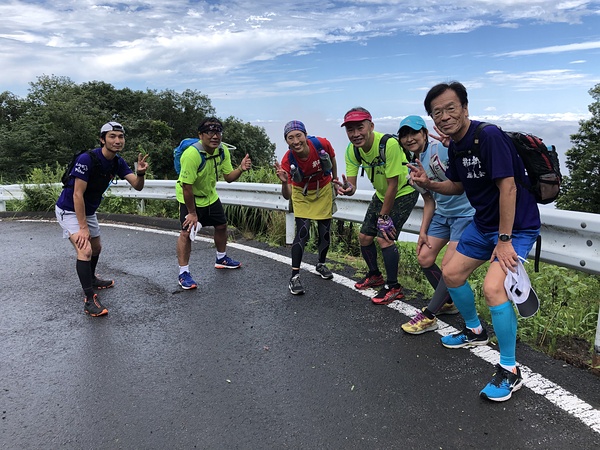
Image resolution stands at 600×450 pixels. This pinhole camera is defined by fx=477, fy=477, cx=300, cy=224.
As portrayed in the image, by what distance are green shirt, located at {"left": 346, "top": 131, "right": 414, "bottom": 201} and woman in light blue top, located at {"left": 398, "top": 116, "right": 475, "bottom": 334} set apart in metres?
0.32

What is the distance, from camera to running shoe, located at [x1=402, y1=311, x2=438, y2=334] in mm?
3854

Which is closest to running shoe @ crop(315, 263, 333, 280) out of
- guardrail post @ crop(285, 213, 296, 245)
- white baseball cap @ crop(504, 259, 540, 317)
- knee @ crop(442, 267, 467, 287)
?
guardrail post @ crop(285, 213, 296, 245)

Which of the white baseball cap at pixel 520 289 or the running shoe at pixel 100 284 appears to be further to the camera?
the running shoe at pixel 100 284

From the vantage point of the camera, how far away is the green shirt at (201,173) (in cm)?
515

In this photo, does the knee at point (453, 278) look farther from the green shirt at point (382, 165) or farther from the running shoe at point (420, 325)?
the green shirt at point (382, 165)

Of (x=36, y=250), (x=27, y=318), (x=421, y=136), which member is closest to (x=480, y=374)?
(x=421, y=136)

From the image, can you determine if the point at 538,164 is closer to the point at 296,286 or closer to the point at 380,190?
the point at 380,190

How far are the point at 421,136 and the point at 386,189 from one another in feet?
2.63

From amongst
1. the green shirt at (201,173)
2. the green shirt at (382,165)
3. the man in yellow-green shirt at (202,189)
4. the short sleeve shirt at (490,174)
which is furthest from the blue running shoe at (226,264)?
the short sleeve shirt at (490,174)

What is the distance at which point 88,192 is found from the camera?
4.86 metres

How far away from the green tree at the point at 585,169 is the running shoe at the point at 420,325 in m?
34.3

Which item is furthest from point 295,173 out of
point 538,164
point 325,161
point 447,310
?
point 538,164

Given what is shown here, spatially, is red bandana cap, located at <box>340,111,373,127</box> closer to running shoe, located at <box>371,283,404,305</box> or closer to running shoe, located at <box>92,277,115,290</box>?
running shoe, located at <box>371,283,404,305</box>

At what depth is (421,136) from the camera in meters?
3.94
